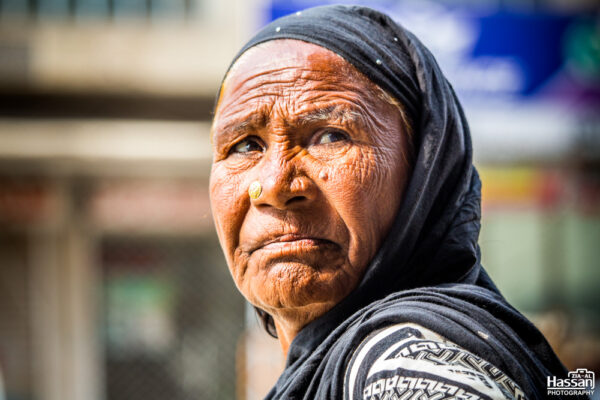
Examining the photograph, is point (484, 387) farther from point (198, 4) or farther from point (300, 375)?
point (198, 4)

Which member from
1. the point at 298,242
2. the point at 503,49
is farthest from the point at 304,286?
the point at 503,49

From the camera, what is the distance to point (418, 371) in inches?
36.0

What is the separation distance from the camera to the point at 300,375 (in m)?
1.19

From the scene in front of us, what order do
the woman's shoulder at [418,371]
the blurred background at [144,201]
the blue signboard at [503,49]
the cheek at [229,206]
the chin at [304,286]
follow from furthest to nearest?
1. the blurred background at [144,201]
2. the blue signboard at [503,49]
3. the cheek at [229,206]
4. the chin at [304,286]
5. the woman's shoulder at [418,371]

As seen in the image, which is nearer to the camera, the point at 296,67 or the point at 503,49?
the point at 296,67

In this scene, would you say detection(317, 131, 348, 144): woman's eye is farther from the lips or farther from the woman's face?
the lips

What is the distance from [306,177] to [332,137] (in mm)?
103

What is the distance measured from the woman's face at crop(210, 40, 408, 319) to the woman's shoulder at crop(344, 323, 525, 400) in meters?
0.26

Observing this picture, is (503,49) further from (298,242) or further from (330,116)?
(298,242)

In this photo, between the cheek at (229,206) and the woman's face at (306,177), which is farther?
the cheek at (229,206)

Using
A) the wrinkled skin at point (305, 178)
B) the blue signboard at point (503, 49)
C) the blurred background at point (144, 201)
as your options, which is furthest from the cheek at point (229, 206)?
the blurred background at point (144, 201)

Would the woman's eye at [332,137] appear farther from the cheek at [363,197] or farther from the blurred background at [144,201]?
the blurred background at [144,201]

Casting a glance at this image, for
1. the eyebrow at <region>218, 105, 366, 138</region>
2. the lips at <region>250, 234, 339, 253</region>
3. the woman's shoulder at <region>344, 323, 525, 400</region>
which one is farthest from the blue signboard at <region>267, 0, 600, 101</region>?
the woman's shoulder at <region>344, 323, 525, 400</region>

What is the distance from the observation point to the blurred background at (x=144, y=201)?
875 cm
